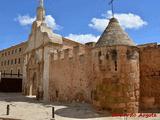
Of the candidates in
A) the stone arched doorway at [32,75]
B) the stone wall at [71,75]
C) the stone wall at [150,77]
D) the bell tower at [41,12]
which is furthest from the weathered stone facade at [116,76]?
the bell tower at [41,12]

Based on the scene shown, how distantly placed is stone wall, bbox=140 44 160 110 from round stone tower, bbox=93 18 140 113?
4.40ft

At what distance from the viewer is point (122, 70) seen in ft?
41.7

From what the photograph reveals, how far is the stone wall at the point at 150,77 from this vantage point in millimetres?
13977

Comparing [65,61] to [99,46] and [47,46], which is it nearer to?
[47,46]

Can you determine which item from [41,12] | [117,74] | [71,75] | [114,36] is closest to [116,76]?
[117,74]

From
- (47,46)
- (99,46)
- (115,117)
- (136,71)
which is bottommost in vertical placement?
(115,117)

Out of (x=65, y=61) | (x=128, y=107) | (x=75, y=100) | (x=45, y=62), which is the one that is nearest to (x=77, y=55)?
(x=65, y=61)

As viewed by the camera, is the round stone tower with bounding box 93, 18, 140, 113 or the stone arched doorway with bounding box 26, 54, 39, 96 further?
the stone arched doorway with bounding box 26, 54, 39, 96

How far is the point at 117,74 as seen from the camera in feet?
41.8

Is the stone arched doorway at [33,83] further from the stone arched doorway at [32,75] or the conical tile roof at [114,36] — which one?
the conical tile roof at [114,36]

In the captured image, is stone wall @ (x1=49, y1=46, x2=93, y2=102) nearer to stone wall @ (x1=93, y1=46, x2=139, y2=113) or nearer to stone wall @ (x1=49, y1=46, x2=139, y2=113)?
stone wall @ (x1=49, y1=46, x2=139, y2=113)

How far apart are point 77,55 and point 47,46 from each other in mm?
5077

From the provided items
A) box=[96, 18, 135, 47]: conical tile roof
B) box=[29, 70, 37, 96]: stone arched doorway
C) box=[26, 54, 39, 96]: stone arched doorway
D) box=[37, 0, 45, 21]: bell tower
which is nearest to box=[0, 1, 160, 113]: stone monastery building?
box=[96, 18, 135, 47]: conical tile roof

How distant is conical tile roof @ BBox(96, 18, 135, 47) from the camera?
13.1m
